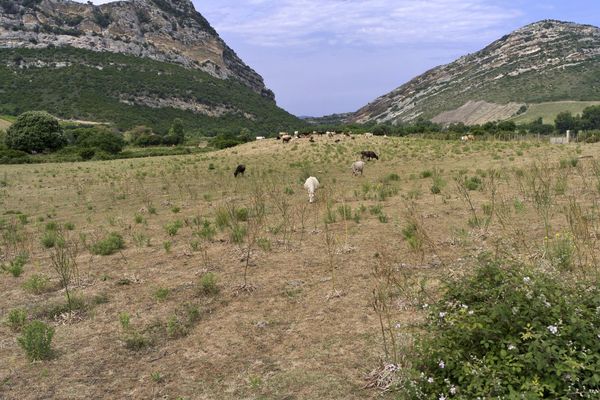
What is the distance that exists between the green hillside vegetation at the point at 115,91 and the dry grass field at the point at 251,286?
8799 cm

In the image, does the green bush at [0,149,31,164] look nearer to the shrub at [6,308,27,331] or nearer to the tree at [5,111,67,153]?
the tree at [5,111,67,153]

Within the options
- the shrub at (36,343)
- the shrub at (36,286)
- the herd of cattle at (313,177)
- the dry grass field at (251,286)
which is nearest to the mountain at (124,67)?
the herd of cattle at (313,177)

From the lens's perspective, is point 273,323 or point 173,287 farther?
point 173,287

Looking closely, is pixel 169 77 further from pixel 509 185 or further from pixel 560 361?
pixel 560 361

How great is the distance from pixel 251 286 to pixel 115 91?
111 meters

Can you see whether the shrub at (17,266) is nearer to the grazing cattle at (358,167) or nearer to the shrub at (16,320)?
the shrub at (16,320)

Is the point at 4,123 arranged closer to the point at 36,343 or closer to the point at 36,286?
the point at 36,286

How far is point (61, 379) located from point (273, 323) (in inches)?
98.7

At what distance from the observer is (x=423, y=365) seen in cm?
370

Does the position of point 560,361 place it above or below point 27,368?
above

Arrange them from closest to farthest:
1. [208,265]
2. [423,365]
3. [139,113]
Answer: [423,365], [208,265], [139,113]

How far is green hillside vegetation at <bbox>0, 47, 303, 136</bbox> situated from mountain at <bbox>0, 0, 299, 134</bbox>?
0.73ft

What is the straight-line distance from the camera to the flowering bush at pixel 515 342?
2.98 meters

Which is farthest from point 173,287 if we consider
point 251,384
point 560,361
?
point 560,361
